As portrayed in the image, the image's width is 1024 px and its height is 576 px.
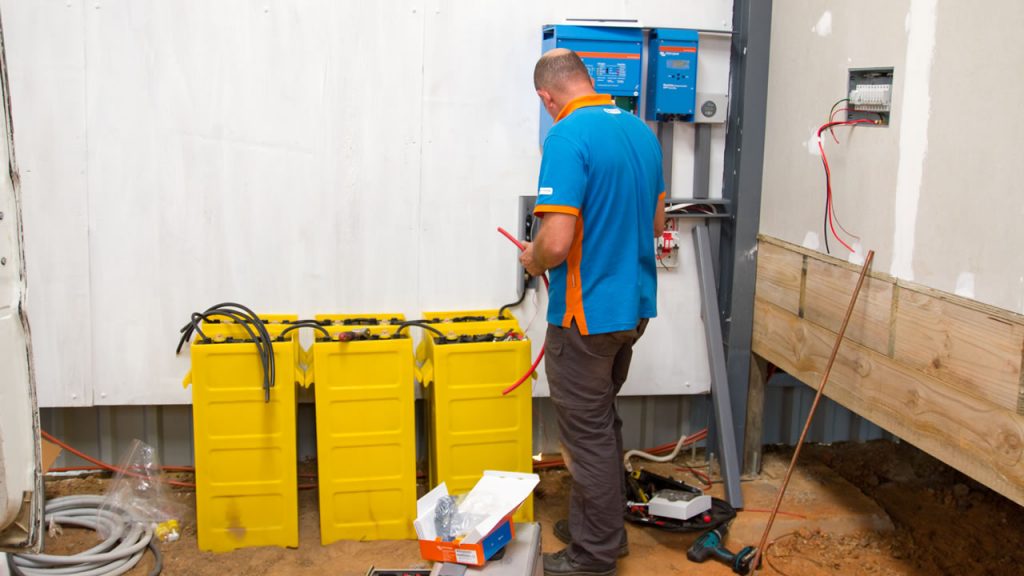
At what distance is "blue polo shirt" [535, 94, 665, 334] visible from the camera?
8.99ft

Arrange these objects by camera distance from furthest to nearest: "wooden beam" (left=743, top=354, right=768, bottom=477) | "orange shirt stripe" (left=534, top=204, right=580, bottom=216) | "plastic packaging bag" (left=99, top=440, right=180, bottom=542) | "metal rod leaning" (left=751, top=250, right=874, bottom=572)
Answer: "wooden beam" (left=743, top=354, right=768, bottom=477)
"plastic packaging bag" (left=99, top=440, right=180, bottom=542)
"metal rod leaning" (left=751, top=250, right=874, bottom=572)
"orange shirt stripe" (left=534, top=204, right=580, bottom=216)

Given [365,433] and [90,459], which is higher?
[365,433]

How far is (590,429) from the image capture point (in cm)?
298

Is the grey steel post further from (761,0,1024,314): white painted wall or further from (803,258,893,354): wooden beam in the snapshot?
(803,258,893,354): wooden beam

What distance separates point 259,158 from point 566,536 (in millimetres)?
1857

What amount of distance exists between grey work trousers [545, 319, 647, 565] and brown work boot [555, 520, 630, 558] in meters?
0.16

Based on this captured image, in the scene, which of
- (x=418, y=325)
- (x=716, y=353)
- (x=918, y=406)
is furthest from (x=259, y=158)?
(x=918, y=406)

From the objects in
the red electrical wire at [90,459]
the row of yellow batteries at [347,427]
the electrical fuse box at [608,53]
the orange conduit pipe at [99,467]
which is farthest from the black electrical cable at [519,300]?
the red electrical wire at [90,459]

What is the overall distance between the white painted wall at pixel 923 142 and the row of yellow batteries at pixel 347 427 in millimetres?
1255

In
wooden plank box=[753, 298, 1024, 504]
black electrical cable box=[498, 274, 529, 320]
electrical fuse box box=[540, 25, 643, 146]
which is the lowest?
wooden plank box=[753, 298, 1024, 504]

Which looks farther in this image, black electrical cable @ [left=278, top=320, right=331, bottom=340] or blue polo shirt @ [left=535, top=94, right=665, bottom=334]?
black electrical cable @ [left=278, top=320, right=331, bottom=340]

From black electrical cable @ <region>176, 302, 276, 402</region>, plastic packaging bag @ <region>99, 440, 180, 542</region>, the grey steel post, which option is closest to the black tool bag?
the grey steel post

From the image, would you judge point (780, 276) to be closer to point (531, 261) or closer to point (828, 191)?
point (828, 191)

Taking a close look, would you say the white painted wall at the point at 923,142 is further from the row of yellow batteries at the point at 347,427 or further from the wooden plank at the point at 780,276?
the row of yellow batteries at the point at 347,427
